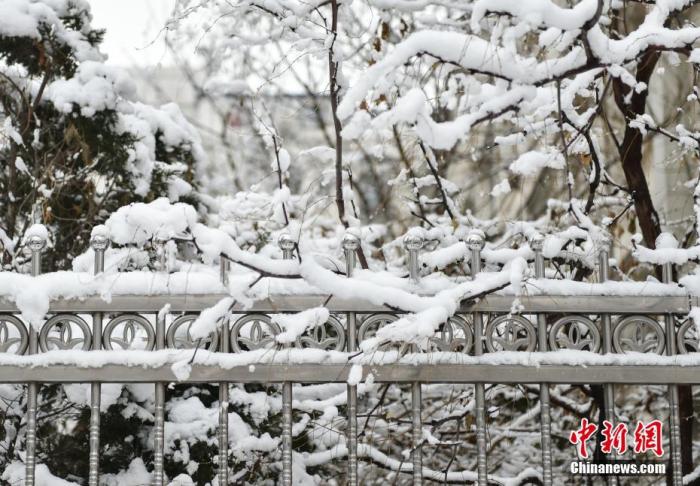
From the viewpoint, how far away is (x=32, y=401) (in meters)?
3.02

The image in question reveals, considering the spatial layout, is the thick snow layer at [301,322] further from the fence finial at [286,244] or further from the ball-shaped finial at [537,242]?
the ball-shaped finial at [537,242]

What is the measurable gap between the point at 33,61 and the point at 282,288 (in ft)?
7.32

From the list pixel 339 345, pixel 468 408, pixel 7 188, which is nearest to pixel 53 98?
pixel 7 188

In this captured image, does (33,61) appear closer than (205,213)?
Yes

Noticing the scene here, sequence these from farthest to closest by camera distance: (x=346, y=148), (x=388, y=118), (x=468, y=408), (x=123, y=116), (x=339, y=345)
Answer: (x=346, y=148)
(x=123, y=116)
(x=468, y=408)
(x=339, y=345)
(x=388, y=118)

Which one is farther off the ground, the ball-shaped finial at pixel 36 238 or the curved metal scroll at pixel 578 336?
the ball-shaped finial at pixel 36 238

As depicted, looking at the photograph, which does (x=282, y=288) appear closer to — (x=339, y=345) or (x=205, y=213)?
(x=339, y=345)

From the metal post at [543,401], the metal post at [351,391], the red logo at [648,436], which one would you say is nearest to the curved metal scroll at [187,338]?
the metal post at [351,391]

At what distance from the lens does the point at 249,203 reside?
4.77 meters

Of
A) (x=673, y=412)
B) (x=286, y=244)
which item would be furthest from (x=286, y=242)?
(x=673, y=412)

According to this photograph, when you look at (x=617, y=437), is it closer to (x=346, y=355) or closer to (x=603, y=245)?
(x=603, y=245)

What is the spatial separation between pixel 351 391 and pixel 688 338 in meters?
1.32

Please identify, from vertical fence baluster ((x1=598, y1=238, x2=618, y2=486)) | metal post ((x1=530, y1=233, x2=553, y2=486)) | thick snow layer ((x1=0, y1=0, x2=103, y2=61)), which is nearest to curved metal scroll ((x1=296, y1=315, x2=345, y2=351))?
metal post ((x1=530, y1=233, x2=553, y2=486))

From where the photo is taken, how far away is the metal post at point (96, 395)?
2.96 meters
